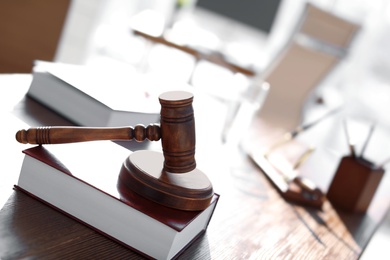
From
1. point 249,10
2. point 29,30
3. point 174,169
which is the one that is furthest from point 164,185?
point 249,10

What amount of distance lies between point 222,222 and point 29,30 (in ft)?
4.04

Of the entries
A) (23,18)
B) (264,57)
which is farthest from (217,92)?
(23,18)

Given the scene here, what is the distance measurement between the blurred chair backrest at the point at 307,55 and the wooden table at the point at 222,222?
4.26 ft

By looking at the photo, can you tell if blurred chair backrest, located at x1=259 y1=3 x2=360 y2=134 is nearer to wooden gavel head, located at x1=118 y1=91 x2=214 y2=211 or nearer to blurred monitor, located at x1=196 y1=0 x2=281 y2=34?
wooden gavel head, located at x1=118 y1=91 x2=214 y2=211

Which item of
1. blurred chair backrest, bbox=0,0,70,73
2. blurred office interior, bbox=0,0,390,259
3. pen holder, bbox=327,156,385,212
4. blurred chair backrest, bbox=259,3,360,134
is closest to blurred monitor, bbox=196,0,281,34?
blurred office interior, bbox=0,0,390,259

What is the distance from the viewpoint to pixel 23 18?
1.68 m

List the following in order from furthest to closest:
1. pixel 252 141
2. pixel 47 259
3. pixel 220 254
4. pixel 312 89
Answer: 1. pixel 312 89
2. pixel 252 141
3. pixel 220 254
4. pixel 47 259

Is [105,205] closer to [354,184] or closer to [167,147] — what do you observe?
[167,147]

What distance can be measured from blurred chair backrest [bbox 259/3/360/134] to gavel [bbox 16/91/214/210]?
183 cm

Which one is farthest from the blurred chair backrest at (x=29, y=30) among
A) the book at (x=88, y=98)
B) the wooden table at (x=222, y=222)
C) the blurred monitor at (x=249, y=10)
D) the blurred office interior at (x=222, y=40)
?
the blurred monitor at (x=249, y=10)

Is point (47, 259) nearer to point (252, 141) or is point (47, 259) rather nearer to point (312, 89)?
point (252, 141)

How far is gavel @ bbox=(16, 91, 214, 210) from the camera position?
565mm

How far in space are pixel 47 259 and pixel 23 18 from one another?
1375 millimetres

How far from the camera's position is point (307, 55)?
2.53 m
